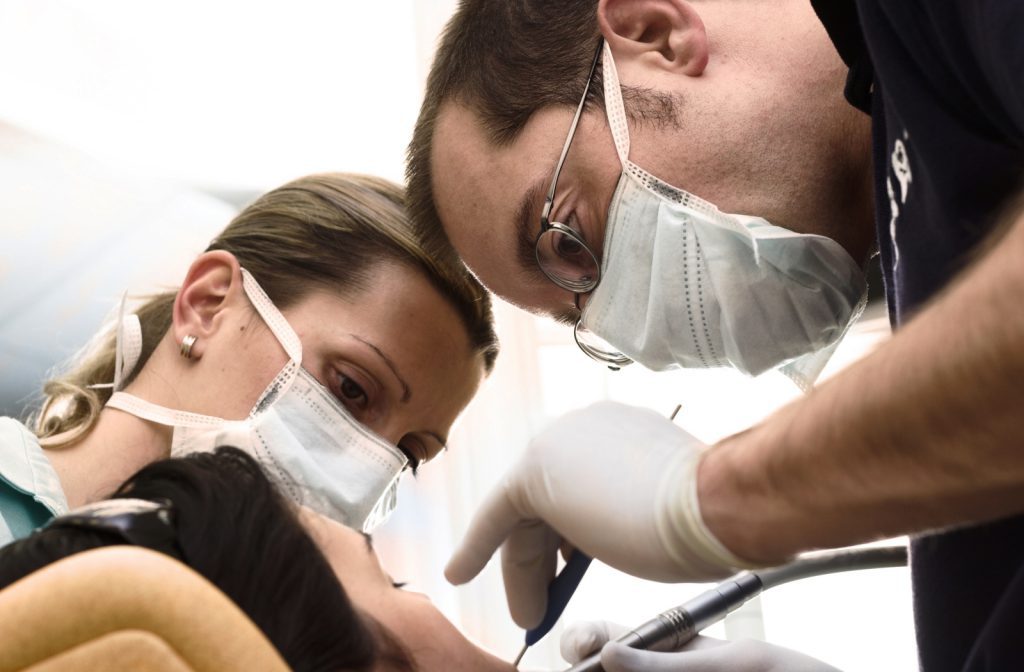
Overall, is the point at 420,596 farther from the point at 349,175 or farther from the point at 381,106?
the point at 381,106

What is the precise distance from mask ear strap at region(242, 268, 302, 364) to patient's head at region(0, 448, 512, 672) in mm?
507

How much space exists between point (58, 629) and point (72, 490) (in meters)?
0.86

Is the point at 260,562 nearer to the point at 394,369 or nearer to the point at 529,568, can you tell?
the point at 529,568

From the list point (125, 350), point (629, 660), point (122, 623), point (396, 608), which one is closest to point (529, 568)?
point (629, 660)

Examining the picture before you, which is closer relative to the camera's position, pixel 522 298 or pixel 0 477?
pixel 0 477

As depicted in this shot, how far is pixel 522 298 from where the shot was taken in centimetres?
158

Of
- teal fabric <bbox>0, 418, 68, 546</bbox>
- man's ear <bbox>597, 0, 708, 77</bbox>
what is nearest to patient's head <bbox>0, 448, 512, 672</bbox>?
teal fabric <bbox>0, 418, 68, 546</bbox>

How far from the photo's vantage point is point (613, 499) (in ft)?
3.26

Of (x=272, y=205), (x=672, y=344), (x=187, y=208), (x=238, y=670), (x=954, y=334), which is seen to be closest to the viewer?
(x=954, y=334)

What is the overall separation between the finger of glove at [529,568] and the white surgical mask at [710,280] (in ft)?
1.04

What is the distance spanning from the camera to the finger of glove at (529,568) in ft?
4.36

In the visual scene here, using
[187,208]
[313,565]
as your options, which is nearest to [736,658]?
[313,565]

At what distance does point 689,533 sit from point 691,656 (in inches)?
17.2

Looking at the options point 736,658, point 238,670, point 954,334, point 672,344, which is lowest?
point 736,658
